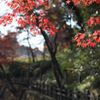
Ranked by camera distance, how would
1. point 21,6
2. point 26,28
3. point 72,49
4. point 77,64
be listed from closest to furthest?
point 21,6
point 77,64
point 26,28
point 72,49

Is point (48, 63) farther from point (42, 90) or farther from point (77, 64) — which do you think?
point (77, 64)

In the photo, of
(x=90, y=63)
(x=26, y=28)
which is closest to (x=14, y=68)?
(x=26, y=28)

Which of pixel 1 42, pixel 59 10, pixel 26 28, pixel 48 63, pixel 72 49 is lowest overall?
pixel 48 63

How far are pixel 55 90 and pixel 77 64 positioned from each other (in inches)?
91.3

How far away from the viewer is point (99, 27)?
6926mm

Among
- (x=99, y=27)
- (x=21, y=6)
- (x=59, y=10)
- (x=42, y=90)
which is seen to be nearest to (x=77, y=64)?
(x=99, y=27)

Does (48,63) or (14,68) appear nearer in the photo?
(48,63)

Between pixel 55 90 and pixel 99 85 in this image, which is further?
pixel 55 90

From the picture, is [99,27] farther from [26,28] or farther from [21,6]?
[26,28]

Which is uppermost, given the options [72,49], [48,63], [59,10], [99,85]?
[59,10]

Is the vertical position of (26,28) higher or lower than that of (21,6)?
higher

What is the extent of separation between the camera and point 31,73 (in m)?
15.1

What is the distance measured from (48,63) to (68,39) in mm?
4241

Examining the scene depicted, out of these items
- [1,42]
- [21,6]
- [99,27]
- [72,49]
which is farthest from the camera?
[72,49]
